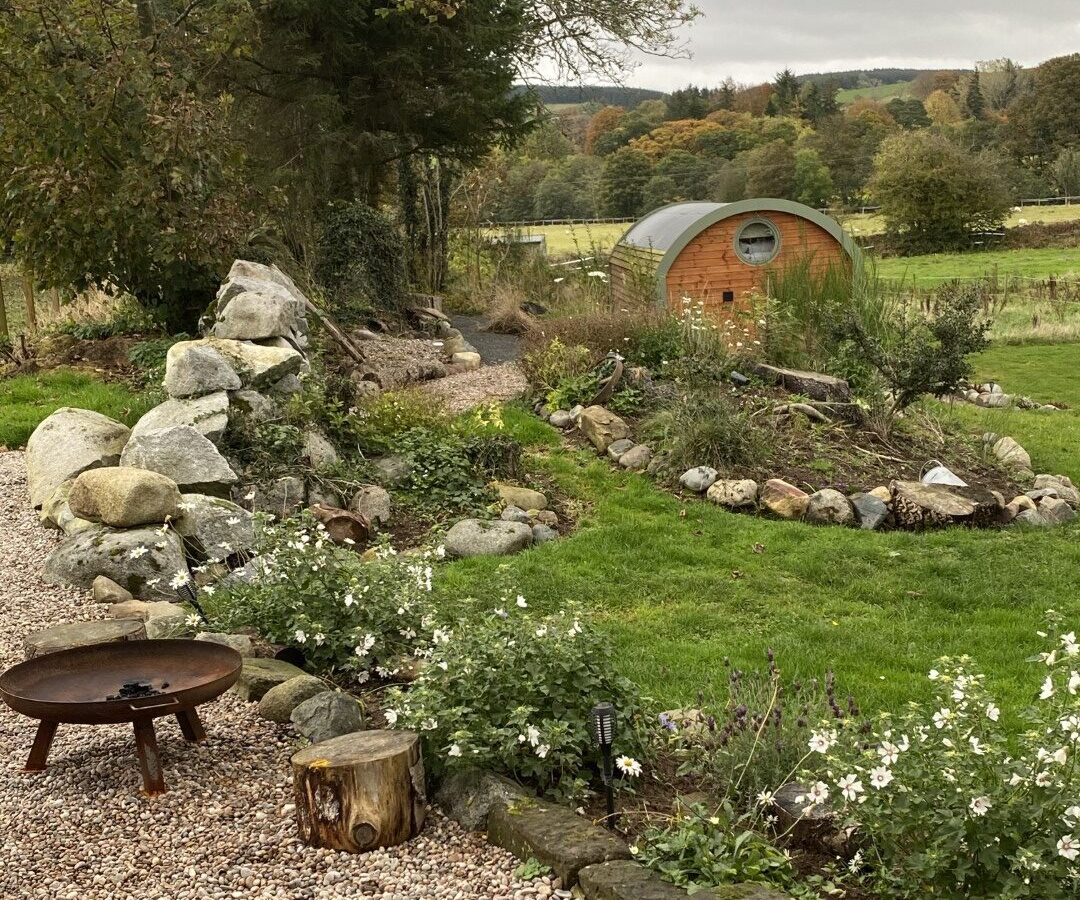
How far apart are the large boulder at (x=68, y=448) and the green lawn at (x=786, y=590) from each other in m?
2.76

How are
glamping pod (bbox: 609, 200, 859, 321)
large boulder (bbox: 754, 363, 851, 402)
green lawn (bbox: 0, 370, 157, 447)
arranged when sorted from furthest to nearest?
1. glamping pod (bbox: 609, 200, 859, 321)
2. large boulder (bbox: 754, 363, 851, 402)
3. green lawn (bbox: 0, 370, 157, 447)

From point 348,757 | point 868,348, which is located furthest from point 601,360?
point 348,757

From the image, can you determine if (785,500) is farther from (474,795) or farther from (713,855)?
(713,855)

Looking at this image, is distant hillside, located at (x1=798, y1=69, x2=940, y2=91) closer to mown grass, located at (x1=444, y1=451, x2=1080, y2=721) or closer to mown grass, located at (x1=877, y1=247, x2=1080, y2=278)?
mown grass, located at (x1=877, y1=247, x2=1080, y2=278)

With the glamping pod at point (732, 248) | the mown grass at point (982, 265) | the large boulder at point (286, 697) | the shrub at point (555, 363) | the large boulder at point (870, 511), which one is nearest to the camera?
the large boulder at point (286, 697)

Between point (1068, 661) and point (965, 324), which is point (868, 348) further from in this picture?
point (1068, 661)

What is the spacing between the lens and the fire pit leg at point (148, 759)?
380 cm

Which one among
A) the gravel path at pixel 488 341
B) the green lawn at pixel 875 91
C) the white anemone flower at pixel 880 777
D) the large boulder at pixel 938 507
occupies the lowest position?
the large boulder at pixel 938 507

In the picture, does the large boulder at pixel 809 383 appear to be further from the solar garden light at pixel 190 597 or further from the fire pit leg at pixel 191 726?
the fire pit leg at pixel 191 726

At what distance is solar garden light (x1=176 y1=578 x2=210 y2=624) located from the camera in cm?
529

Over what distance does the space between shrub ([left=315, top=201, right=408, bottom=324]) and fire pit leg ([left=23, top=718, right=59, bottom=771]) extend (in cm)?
1130

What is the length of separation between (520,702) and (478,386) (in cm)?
829

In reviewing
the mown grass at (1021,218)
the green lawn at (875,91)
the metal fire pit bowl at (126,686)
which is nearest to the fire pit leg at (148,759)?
the metal fire pit bowl at (126,686)

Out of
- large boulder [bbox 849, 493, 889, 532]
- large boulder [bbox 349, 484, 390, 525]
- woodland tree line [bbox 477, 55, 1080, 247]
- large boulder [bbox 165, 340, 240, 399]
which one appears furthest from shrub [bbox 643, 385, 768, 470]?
woodland tree line [bbox 477, 55, 1080, 247]
